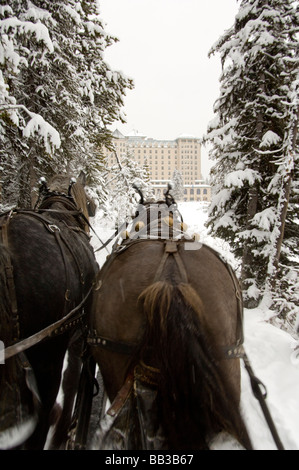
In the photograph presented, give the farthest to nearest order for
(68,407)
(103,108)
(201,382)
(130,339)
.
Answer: (103,108) → (68,407) → (130,339) → (201,382)

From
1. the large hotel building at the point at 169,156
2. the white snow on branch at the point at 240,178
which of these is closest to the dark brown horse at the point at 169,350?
the white snow on branch at the point at 240,178

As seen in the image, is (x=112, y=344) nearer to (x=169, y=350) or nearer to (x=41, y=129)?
(x=169, y=350)

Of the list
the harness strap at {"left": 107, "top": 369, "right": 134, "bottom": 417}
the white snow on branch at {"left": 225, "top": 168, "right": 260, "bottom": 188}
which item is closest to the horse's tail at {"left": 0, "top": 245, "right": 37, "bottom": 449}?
the harness strap at {"left": 107, "top": 369, "right": 134, "bottom": 417}

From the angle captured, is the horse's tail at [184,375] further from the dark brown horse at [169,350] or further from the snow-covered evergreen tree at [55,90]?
the snow-covered evergreen tree at [55,90]

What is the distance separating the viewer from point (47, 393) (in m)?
2.33

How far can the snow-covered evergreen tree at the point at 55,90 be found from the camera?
6314 mm

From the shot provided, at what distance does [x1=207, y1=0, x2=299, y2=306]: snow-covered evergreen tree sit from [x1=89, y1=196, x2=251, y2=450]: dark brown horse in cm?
549

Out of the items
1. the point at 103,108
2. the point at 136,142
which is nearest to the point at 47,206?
the point at 103,108

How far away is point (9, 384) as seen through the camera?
1935 millimetres

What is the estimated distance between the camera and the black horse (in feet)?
6.34

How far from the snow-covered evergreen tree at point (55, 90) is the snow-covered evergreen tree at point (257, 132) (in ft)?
13.1
